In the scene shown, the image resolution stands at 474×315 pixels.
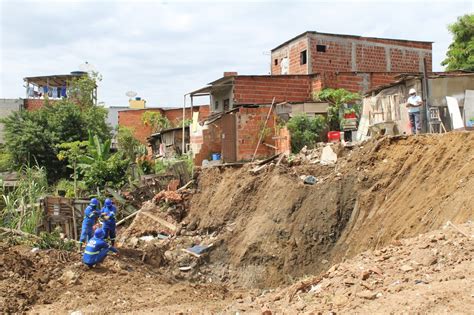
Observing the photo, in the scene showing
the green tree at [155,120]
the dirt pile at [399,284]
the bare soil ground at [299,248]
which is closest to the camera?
the dirt pile at [399,284]

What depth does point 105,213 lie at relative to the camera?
1288cm

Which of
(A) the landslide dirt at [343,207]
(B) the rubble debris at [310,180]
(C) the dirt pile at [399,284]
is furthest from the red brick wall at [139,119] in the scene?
(C) the dirt pile at [399,284]

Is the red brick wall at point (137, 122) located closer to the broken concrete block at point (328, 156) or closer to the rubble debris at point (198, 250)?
the broken concrete block at point (328, 156)

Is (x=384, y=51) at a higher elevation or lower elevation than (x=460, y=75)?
higher

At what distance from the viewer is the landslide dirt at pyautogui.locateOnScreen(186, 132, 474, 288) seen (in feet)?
33.4

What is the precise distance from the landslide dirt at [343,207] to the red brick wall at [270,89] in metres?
10.2

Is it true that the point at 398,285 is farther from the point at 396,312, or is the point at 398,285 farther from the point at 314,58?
the point at 314,58

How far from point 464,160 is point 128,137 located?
23.6 m

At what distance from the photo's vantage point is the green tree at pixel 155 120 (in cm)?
3659

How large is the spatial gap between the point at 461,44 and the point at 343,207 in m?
19.0

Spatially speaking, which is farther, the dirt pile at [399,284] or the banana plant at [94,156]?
the banana plant at [94,156]

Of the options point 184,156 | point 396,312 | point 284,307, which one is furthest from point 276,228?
point 184,156

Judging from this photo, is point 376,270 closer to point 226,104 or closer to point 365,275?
point 365,275

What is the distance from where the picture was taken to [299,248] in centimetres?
1171
